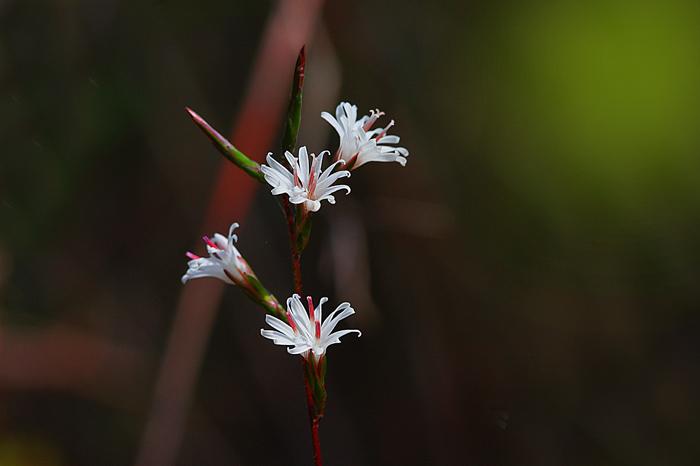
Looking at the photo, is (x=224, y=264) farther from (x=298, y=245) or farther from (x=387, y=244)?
(x=387, y=244)

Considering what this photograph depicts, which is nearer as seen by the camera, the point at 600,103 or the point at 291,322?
the point at 291,322

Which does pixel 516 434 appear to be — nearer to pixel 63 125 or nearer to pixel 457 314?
pixel 457 314

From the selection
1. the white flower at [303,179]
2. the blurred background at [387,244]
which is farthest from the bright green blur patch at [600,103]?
the white flower at [303,179]

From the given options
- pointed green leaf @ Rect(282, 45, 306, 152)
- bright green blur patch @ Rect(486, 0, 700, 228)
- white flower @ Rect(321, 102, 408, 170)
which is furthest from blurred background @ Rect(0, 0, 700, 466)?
pointed green leaf @ Rect(282, 45, 306, 152)

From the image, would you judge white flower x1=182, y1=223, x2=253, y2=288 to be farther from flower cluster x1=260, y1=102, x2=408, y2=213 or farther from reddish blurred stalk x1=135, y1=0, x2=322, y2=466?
reddish blurred stalk x1=135, y1=0, x2=322, y2=466

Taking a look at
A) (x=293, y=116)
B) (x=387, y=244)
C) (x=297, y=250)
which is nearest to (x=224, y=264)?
(x=297, y=250)

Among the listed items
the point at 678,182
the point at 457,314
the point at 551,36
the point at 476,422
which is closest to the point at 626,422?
the point at 476,422
